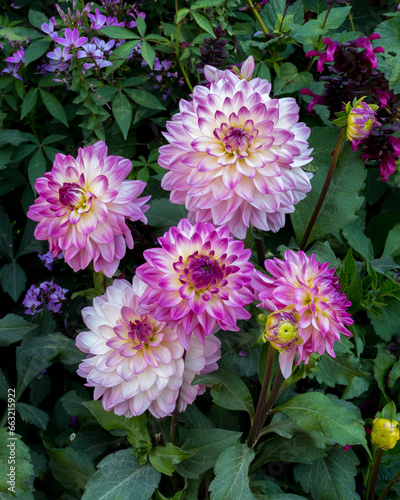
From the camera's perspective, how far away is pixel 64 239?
82 centimetres

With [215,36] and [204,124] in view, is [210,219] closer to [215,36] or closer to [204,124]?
[204,124]

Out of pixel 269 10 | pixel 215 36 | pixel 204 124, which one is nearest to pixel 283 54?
pixel 269 10

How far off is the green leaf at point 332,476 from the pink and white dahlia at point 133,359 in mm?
384

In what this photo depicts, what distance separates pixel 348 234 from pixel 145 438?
63cm

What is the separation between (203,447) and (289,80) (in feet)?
2.86

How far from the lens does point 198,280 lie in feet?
2.18

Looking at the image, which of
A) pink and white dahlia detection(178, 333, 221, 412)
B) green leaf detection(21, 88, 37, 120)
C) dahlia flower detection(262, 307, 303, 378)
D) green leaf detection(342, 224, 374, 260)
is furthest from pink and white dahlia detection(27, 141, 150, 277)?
green leaf detection(342, 224, 374, 260)

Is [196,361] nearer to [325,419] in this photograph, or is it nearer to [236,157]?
[325,419]

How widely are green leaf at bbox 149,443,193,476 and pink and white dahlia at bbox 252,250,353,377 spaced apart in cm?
28

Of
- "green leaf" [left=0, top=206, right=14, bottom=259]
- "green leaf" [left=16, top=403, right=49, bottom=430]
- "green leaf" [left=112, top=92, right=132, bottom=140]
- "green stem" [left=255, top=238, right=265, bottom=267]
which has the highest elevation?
"green leaf" [left=112, top=92, right=132, bottom=140]

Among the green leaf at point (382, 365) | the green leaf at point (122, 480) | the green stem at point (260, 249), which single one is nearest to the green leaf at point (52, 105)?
the green stem at point (260, 249)

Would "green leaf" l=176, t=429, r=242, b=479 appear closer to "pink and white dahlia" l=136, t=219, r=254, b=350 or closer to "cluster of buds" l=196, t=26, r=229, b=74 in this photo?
"pink and white dahlia" l=136, t=219, r=254, b=350

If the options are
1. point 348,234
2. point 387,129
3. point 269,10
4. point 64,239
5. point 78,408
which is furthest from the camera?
point 269,10

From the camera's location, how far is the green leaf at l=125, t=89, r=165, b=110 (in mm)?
1198
